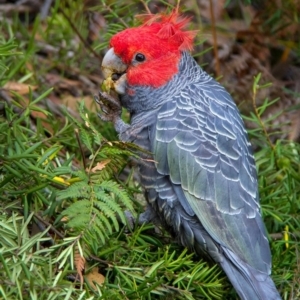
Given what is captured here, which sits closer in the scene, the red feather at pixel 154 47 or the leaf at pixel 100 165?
the leaf at pixel 100 165

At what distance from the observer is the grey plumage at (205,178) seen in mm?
3475

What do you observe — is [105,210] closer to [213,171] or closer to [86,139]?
[86,139]

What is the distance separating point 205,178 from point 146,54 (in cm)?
79

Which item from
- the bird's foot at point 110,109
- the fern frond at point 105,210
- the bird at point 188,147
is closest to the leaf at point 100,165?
the fern frond at point 105,210

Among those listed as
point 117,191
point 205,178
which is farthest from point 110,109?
point 117,191

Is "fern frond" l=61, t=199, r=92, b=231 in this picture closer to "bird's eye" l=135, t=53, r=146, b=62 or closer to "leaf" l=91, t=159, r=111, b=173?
"leaf" l=91, t=159, r=111, b=173

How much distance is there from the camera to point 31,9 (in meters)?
5.80

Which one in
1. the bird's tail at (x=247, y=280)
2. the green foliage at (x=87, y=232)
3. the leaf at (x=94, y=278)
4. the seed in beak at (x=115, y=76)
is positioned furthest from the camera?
the seed in beak at (x=115, y=76)

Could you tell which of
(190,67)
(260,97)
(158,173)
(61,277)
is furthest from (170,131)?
(260,97)

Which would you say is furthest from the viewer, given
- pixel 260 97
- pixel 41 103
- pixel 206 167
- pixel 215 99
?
pixel 260 97

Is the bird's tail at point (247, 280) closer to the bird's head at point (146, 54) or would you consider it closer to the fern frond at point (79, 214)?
the fern frond at point (79, 214)

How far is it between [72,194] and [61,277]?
36cm

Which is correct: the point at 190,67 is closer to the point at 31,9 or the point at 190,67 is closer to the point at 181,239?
the point at 181,239

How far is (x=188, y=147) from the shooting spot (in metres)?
3.64
